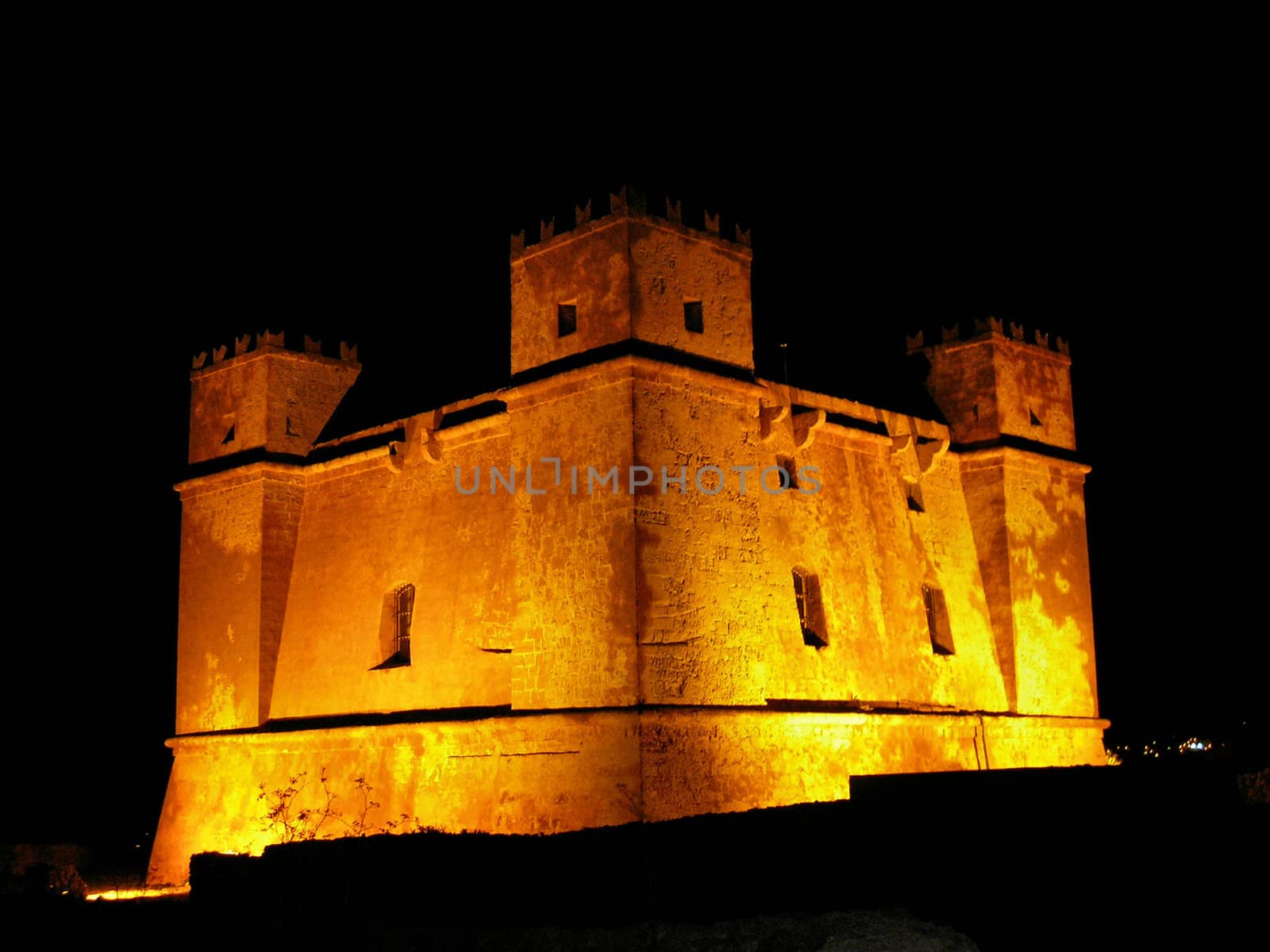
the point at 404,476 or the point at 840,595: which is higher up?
the point at 404,476

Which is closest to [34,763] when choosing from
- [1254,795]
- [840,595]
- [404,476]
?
[404,476]

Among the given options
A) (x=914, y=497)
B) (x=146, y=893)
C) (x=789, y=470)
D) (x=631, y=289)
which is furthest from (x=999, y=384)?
(x=146, y=893)

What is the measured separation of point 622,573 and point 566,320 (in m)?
4.05

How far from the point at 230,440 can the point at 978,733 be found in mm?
14029

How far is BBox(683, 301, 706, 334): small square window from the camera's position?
21.0 m

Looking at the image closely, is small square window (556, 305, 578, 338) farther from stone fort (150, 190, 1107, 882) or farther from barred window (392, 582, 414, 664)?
barred window (392, 582, 414, 664)

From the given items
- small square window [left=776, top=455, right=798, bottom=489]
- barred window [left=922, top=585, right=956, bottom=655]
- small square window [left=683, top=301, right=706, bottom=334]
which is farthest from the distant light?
barred window [left=922, top=585, right=956, bottom=655]

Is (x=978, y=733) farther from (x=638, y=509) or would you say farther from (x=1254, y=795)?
(x=638, y=509)

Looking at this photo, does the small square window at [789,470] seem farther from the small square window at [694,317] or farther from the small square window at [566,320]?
the small square window at [566,320]

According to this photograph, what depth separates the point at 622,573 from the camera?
1922 cm

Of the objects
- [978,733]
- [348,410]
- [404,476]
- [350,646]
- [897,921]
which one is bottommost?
[897,921]

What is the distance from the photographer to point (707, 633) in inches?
774

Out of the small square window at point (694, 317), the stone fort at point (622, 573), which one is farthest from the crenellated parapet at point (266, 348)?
the small square window at point (694, 317)

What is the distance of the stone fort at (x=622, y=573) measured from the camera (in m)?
19.5
